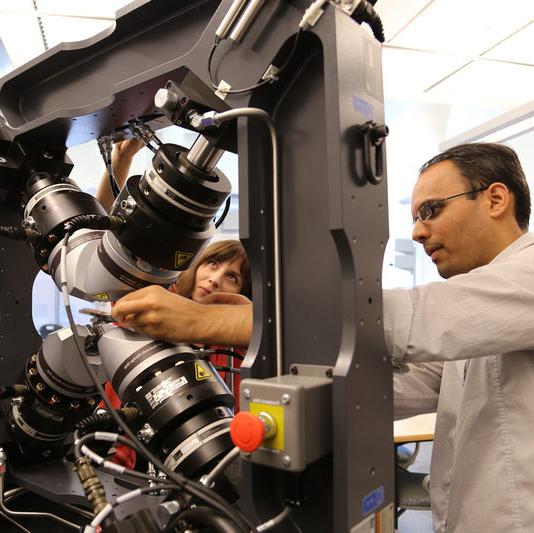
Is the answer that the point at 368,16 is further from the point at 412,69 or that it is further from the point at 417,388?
the point at 412,69

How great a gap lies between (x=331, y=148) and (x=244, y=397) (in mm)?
387

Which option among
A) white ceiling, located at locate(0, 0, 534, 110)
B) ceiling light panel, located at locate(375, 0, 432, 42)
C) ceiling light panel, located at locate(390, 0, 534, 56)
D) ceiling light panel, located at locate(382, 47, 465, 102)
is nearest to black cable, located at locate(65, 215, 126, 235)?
white ceiling, located at locate(0, 0, 534, 110)

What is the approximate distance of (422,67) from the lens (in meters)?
3.67

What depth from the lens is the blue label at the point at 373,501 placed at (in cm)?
72

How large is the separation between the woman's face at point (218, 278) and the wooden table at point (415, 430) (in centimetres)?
94

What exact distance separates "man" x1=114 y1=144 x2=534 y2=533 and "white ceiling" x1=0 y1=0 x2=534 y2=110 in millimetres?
1958

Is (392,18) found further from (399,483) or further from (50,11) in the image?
(399,483)

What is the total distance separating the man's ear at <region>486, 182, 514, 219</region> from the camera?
50.8 inches

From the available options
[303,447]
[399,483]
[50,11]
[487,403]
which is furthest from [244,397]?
[50,11]

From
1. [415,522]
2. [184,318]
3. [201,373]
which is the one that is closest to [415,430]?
[415,522]

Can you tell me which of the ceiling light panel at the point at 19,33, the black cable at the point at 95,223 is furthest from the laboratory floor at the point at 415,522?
the ceiling light panel at the point at 19,33

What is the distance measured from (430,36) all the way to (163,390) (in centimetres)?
314

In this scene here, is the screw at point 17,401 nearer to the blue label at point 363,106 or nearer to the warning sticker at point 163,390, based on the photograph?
the warning sticker at point 163,390

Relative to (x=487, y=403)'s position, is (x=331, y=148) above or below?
above
